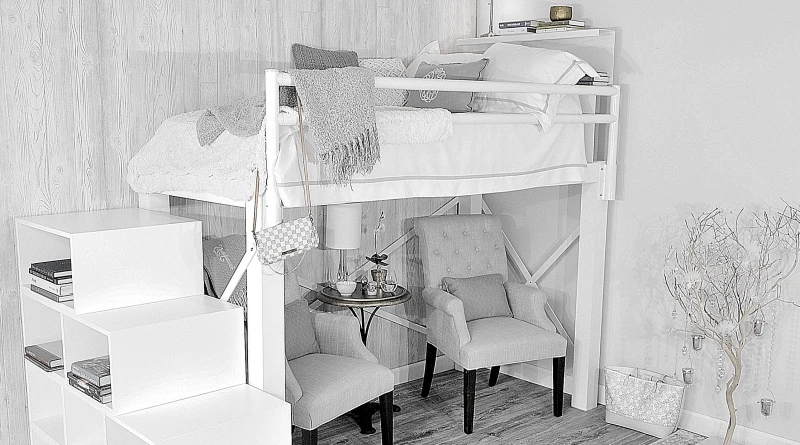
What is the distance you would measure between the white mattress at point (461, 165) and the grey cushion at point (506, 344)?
706mm

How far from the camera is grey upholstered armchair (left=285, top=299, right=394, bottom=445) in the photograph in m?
2.71

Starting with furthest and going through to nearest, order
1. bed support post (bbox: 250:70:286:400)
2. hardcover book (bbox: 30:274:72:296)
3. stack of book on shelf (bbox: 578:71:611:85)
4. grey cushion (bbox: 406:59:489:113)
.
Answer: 1. stack of book on shelf (bbox: 578:71:611:85)
2. grey cushion (bbox: 406:59:489:113)
3. hardcover book (bbox: 30:274:72:296)
4. bed support post (bbox: 250:70:286:400)

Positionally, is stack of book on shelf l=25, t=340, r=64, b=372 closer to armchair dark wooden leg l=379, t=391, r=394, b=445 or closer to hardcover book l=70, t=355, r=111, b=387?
hardcover book l=70, t=355, r=111, b=387

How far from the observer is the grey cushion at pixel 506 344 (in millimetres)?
3330

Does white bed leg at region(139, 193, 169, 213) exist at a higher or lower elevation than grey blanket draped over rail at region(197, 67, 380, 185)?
lower

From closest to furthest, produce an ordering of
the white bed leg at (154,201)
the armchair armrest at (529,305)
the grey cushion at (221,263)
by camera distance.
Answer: the grey cushion at (221,263) → the white bed leg at (154,201) → the armchair armrest at (529,305)

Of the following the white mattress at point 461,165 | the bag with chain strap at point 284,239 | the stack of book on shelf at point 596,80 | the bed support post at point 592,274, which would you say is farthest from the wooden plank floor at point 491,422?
the stack of book on shelf at point 596,80

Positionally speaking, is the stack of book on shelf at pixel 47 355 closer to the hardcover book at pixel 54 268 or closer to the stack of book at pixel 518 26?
the hardcover book at pixel 54 268

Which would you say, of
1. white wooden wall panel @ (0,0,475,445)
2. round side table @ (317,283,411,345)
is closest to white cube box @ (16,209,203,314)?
white wooden wall panel @ (0,0,475,445)

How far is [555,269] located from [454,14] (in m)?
1.44

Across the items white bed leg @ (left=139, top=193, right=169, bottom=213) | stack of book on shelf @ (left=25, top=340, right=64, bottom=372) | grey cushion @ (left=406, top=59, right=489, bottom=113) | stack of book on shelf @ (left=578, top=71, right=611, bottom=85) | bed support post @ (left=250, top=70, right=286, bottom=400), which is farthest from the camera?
stack of book on shelf @ (left=578, top=71, right=611, bottom=85)

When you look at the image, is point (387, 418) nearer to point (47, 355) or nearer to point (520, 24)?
point (47, 355)

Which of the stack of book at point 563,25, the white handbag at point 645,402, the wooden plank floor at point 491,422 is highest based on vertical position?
the stack of book at point 563,25

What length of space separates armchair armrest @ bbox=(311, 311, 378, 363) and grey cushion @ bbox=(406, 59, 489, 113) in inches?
38.4
